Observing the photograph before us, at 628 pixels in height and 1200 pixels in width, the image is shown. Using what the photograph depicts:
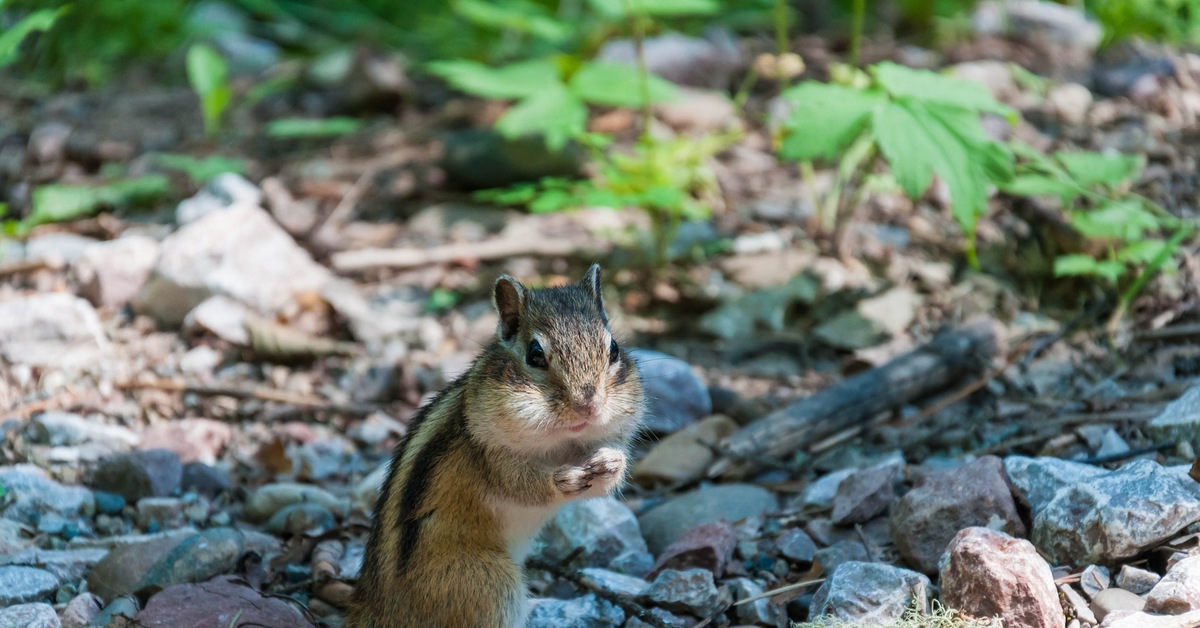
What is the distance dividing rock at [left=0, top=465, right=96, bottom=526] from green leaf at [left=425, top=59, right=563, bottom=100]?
2747 millimetres

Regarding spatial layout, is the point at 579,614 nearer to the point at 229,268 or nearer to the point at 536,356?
the point at 536,356

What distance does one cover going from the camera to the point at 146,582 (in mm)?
3439

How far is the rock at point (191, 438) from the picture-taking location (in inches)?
175

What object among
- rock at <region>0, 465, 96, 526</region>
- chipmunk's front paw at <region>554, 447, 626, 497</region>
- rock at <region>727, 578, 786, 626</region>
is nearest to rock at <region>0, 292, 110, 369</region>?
rock at <region>0, 465, 96, 526</region>

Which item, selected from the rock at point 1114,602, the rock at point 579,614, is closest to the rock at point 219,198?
the rock at point 579,614

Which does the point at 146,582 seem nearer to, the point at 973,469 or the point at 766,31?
the point at 973,469

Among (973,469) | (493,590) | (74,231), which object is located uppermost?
(973,469)

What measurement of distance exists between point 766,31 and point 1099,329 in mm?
5071

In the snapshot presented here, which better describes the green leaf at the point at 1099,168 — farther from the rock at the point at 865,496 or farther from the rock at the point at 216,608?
the rock at the point at 216,608

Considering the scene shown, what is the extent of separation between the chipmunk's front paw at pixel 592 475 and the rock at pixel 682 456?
1.04 m

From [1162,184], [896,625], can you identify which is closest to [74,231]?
[896,625]

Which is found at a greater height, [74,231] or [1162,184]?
[1162,184]

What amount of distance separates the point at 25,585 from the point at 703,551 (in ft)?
6.72

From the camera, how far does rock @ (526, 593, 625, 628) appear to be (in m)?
3.43
